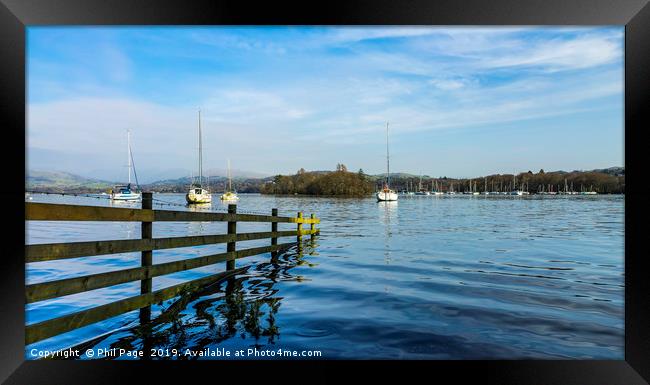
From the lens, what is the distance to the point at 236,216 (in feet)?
36.2

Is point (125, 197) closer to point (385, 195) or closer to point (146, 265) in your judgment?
point (385, 195)

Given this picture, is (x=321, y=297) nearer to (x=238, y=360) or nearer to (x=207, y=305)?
(x=207, y=305)

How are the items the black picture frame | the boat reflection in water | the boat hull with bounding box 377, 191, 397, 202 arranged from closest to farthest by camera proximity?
the black picture frame
the boat reflection in water
the boat hull with bounding box 377, 191, 397, 202

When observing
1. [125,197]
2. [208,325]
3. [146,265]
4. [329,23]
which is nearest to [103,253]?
[146,265]

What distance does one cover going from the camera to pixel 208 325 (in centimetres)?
663

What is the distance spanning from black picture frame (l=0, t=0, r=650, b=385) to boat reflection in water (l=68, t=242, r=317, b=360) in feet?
1.83

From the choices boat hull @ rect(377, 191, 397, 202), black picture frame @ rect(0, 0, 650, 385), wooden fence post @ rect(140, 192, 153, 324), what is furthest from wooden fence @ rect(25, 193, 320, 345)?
boat hull @ rect(377, 191, 397, 202)

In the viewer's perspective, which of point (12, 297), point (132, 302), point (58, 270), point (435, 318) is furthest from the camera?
point (58, 270)

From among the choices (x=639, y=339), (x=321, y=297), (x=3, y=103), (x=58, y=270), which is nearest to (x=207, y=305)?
(x=321, y=297)

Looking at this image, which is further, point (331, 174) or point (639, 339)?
point (331, 174)

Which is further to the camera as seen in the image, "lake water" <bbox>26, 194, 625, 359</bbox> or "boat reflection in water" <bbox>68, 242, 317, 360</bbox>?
"lake water" <bbox>26, 194, 625, 359</bbox>

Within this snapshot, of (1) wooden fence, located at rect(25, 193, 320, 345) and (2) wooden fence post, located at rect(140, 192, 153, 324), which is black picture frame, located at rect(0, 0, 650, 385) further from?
(2) wooden fence post, located at rect(140, 192, 153, 324)

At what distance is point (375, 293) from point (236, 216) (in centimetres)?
367

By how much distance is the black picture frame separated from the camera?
500cm
